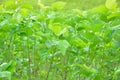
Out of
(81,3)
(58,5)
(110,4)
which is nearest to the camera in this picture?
(110,4)

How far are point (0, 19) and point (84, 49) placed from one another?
676mm

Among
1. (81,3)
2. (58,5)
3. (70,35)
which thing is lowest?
(81,3)

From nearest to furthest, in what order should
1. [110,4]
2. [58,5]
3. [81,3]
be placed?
[110,4] → [58,5] → [81,3]

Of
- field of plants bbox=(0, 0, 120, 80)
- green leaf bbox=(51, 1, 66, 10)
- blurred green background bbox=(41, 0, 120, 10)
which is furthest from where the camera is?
blurred green background bbox=(41, 0, 120, 10)

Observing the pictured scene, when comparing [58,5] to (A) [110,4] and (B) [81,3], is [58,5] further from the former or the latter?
(B) [81,3]

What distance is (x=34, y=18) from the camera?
2.16 meters

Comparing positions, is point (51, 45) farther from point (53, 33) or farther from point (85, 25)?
point (85, 25)

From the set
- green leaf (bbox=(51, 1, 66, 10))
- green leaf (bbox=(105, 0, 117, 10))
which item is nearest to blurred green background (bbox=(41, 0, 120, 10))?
green leaf (bbox=(51, 1, 66, 10))

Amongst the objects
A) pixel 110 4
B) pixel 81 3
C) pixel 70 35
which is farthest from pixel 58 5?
pixel 81 3

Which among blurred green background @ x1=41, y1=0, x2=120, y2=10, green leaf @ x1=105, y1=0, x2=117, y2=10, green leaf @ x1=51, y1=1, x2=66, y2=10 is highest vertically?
green leaf @ x1=105, y1=0, x2=117, y2=10

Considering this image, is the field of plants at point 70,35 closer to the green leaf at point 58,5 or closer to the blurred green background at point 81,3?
the green leaf at point 58,5

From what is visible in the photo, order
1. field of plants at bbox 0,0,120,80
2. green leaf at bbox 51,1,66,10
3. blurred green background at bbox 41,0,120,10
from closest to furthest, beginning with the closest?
field of plants at bbox 0,0,120,80, green leaf at bbox 51,1,66,10, blurred green background at bbox 41,0,120,10

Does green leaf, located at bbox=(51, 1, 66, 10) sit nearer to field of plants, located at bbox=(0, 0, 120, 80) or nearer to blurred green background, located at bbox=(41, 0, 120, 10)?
field of plants, located at bbox=(0, 0, 120, 80)

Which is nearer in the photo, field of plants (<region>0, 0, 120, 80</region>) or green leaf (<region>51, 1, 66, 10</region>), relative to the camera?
field of plants (<region>0, 0, 120, 80</region>)
